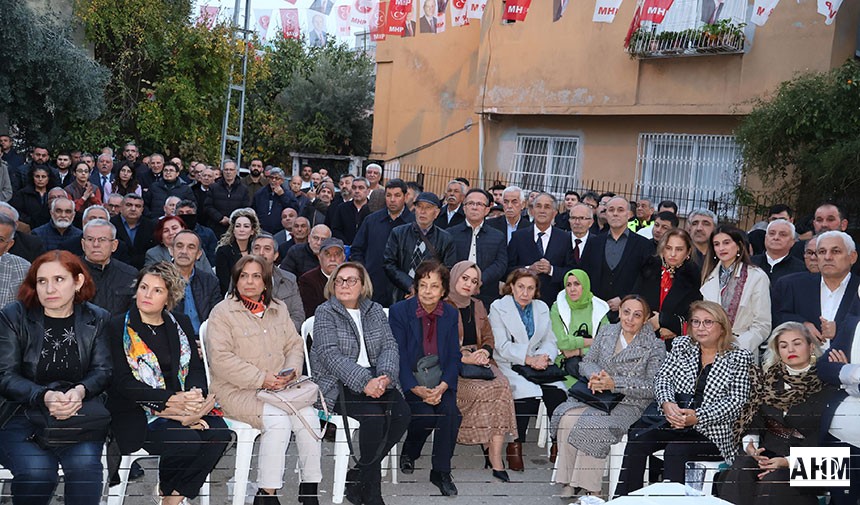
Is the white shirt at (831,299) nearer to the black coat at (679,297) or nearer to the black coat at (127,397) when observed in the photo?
the black coat at (679,297)

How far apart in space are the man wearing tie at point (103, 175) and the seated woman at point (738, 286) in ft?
26.3

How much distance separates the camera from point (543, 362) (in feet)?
22.9

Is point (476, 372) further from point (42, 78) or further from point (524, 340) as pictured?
point (42, 78)

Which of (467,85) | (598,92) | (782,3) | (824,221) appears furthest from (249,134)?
(824,221)

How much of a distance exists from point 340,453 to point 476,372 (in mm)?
1235

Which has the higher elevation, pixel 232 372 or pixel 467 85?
pixel 467 85

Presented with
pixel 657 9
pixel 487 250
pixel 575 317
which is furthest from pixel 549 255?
pixel 657 9

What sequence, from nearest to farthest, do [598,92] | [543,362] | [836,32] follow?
1. [543,362]
2. [836,32]
3. [598,92]

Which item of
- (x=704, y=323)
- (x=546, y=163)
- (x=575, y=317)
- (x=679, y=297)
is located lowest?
(x=575, y=317)

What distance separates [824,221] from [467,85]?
11.7 meters

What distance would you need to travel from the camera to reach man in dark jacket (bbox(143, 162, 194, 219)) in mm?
11508

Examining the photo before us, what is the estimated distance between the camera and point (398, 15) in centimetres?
1558

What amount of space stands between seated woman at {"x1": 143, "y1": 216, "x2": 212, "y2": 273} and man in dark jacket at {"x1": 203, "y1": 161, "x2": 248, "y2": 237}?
13.0ft

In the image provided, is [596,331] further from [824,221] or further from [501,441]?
[824,221]
